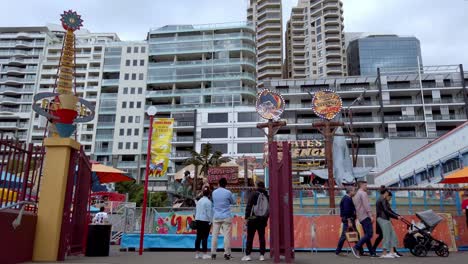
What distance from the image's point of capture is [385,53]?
298ft

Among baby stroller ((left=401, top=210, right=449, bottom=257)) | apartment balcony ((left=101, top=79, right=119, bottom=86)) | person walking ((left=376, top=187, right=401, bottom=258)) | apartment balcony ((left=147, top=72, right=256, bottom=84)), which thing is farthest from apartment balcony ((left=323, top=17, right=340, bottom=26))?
person walking ((left=376, top=187, right=401, bottom=258))

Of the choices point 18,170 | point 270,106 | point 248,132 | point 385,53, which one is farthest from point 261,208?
point 385,53

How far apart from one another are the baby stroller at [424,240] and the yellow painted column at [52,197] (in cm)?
823

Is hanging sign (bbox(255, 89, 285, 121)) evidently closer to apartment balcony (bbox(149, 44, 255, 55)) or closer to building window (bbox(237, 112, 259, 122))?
building window (bbox(237, 112, 259, 122))

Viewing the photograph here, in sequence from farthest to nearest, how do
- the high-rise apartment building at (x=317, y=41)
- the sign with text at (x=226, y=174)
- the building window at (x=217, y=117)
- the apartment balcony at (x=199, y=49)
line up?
the high-rise apartment building at (x=317, y=41), the apartment balcony at (x=199, y=49), the building window at (x=217, y=117), the sign with text at (x=226, y=174)

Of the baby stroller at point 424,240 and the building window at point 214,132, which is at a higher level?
the building window at point 214,132

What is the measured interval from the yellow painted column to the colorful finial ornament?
605 mm

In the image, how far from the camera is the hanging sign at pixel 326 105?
22969mm

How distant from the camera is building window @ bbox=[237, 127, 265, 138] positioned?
5862 cm

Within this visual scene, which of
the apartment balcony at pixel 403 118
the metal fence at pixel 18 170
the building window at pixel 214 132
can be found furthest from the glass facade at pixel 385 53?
the metal fence at pixel 18 170

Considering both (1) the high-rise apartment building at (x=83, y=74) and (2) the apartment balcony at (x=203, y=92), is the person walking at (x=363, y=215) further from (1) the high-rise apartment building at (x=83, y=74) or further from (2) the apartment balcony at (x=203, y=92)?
(1) the high-rise apartment building at (x=83, y=74)

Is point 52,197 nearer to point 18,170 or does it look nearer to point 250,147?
point 18,170

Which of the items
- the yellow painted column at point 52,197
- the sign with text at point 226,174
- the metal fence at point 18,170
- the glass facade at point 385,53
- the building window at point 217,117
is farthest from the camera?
the glass facade at point 385,53

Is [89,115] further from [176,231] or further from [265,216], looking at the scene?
[176,231]
